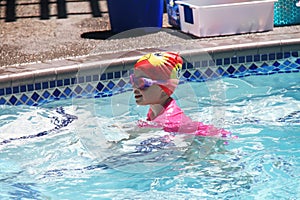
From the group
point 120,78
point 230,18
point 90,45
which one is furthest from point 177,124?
point 230,18

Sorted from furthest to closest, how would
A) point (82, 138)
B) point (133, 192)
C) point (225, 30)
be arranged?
point (225, 30) < point (82, 138) < point (133, 192)

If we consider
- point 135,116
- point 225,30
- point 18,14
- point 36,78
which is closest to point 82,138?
point 135,116

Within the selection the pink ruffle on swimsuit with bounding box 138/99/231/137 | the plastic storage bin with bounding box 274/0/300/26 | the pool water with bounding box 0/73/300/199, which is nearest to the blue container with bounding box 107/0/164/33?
the plastic storage bin with bounding box 274/0/300/26

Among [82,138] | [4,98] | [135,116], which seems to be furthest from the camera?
[4,98]

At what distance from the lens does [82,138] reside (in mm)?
5031

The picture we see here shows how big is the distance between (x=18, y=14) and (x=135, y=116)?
3472mm

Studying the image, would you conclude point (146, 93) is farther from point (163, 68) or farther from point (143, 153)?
point (143, 153)

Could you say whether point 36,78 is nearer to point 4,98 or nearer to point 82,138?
point 4,98

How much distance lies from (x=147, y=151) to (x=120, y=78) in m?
1.74

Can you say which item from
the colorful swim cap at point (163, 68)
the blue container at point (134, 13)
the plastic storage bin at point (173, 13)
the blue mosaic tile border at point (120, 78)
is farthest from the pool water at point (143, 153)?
the plastic storage bin at point (173, 13)

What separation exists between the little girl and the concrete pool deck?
157cm

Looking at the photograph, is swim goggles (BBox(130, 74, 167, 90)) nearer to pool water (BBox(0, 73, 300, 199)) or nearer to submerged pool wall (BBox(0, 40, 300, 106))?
pool water (BBox(0, 73, 300, 199))

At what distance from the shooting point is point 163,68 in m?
4.48

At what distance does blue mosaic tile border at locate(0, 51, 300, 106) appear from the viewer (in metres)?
5.98
